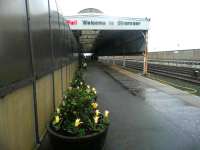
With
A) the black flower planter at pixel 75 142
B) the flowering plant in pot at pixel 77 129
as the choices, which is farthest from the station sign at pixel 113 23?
the black flower planter at pixel 75 142

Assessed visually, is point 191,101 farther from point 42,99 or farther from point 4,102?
point 4,102

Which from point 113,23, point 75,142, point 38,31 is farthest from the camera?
point 113,23

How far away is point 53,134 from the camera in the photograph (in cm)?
280

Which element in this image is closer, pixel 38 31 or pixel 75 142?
pixel 75 142

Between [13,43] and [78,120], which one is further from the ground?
[13,43]

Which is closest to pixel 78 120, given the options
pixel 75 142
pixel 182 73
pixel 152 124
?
pixel 75 142

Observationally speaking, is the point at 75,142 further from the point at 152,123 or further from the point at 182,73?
the point at 182,73

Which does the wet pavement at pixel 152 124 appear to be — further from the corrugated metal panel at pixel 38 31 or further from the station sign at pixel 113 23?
the station sign at pixel 113 23

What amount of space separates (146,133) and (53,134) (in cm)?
216

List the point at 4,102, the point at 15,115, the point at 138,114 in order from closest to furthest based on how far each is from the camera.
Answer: the point at 4,102 < the point at 15,115 < the point at 138,114

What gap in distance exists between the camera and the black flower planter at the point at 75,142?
8.78ft

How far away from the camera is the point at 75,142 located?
8.75 ft

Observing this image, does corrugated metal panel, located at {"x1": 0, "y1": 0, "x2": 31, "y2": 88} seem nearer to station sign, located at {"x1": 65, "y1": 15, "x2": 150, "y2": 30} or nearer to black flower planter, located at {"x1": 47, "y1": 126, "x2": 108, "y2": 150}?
black flower planter, located at {"x1": 47, "y1": 126, "x2": 108, "y2": 150}

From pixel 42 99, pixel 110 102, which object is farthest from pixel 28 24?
pixel 110 102
